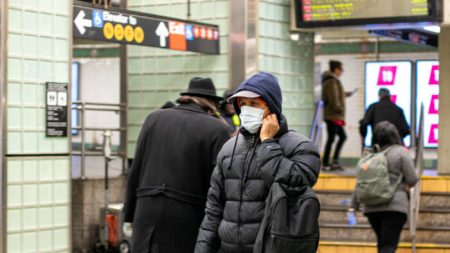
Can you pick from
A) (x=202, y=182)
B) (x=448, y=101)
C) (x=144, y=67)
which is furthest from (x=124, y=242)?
(x=202, y=182)

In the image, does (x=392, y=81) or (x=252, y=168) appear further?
(x=392, y=81)

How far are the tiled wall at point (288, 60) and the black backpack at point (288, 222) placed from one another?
7.66 meters

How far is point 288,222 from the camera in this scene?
512cm

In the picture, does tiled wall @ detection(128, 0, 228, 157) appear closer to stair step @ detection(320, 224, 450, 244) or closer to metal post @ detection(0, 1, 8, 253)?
stair step @ detection(320, 224, 450, 244)

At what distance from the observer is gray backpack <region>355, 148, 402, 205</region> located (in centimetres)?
1029

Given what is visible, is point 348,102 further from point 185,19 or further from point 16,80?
point 16,80

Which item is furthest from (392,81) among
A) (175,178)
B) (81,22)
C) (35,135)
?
(175,178)

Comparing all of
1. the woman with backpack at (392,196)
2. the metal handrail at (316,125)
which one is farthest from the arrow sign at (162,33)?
the metal handrail at (316,125)

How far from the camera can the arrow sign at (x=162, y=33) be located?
37.4 ft

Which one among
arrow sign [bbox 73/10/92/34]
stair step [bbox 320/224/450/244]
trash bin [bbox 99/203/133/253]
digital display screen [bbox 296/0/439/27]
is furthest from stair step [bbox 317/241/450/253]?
arrow sign [bbox 73/10/92/34]

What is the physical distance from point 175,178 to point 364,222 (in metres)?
6.55

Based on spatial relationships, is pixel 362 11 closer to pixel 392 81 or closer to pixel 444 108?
pixel 444 108

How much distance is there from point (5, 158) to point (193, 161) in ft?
9.83

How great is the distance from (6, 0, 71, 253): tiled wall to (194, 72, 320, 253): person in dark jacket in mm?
4286
